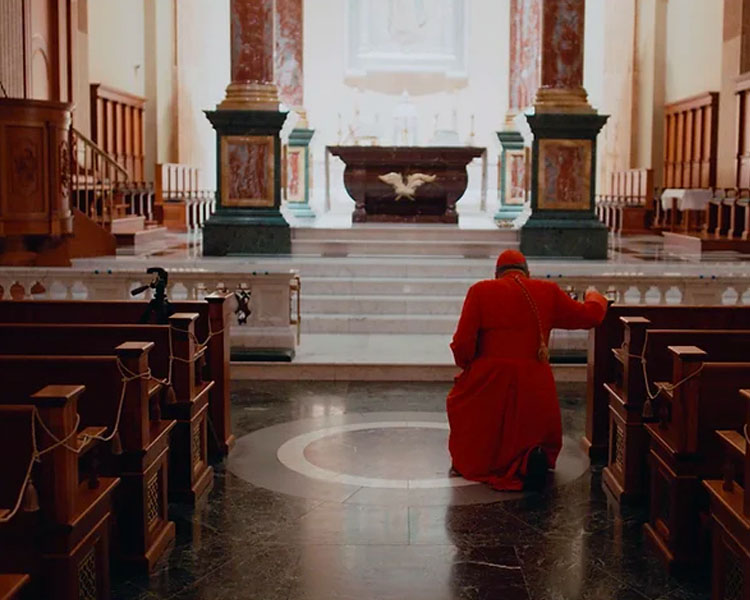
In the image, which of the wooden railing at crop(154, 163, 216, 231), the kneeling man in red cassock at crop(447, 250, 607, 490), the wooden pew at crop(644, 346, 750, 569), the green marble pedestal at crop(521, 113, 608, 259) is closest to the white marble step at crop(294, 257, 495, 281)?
the green marble pedestal at crop(521, 113, 608, 259)

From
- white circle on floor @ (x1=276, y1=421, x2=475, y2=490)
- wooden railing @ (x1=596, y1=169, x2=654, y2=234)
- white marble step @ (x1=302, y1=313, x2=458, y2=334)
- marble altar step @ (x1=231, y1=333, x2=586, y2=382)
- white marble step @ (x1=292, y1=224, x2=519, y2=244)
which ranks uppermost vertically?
wooden railing @ (x1=596, y1=169, x2=654, y2=234)

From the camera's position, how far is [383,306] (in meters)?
10.9

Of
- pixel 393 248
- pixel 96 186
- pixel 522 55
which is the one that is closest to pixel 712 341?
pixel 393 248

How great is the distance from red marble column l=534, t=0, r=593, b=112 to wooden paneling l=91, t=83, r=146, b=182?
8747 millimetres

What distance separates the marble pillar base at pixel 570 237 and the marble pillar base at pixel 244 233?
9.52 feet

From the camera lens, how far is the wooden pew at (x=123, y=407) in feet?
14.9

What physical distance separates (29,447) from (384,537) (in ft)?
6.31

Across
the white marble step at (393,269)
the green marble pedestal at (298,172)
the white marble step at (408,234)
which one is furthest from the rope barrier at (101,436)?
the green marble pedestal at (298,172)

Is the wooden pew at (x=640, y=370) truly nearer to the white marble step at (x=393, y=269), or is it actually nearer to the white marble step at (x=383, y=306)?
the white marble step at (x=383, y=306)

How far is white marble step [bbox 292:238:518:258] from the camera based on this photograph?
42.7ft

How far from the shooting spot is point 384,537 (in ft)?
16.5

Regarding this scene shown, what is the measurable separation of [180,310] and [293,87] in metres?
11.1

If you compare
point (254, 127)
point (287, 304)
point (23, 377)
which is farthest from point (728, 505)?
point (254, 127)

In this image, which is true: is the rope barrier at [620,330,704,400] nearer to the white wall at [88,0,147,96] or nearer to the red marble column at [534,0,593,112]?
the red marble column at [534,0,593,112]
